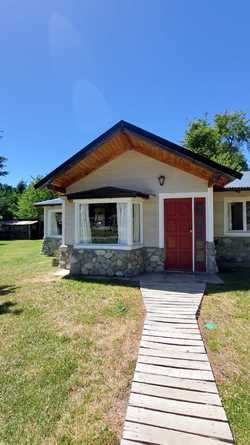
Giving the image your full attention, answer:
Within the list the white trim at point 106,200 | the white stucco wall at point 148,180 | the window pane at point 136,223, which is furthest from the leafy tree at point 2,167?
the window pane at point 136,223

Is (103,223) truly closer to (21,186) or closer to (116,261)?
(116,261)

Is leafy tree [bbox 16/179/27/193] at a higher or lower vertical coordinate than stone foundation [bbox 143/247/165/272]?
higher

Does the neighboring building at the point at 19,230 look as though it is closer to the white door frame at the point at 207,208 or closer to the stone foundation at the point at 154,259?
the stone foundation at the point at 154,259

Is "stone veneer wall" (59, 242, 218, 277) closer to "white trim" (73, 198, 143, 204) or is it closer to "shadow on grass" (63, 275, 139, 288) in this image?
"shadow on grass" (63, 275, 139, 288)

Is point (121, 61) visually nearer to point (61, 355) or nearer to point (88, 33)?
point (88, 33)

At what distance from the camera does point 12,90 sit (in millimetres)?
14508

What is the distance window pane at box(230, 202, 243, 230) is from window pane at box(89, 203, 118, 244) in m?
5.28

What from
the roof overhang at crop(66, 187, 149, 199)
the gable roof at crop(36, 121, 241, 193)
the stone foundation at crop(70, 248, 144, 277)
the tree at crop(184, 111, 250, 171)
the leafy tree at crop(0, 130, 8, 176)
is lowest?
the stone foundation at crop(70, 248, 144, 277)

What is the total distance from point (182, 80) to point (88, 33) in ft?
19.1

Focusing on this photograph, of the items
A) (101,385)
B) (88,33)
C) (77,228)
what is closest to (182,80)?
(88,33)

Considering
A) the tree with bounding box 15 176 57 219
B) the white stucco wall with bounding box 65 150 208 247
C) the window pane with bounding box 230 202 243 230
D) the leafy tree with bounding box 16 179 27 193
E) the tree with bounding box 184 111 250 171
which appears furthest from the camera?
the leafy tree with bounding box 16 179 27 193

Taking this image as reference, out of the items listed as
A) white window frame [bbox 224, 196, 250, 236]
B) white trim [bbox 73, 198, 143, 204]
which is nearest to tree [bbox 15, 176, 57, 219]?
white trim [bbox 73, 198, 143, 204]

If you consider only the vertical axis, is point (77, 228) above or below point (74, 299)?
above

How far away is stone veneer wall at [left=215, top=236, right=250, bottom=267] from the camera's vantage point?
1128 centimetres
